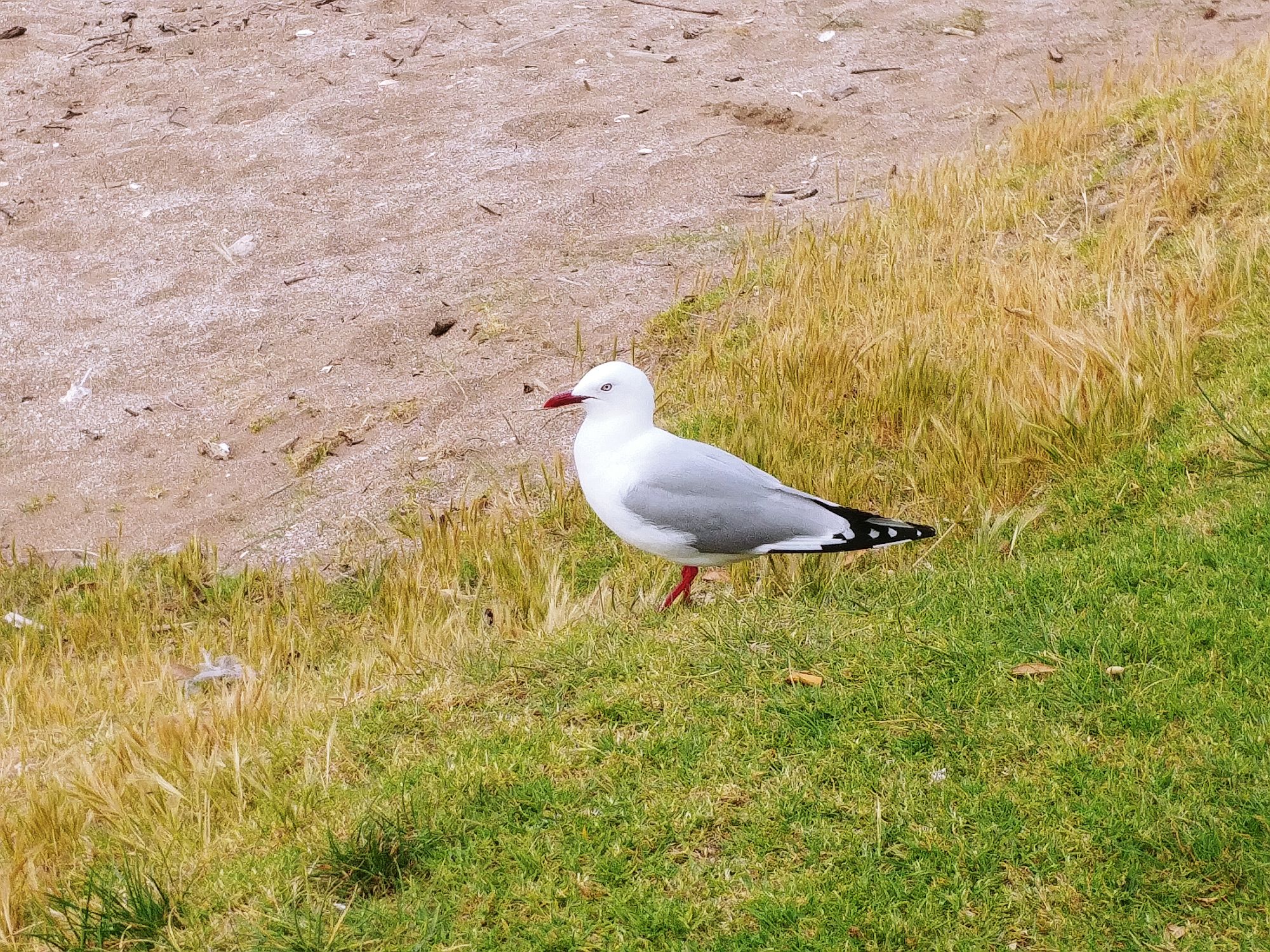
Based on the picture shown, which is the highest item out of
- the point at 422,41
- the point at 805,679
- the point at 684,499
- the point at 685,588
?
the point at 422,41

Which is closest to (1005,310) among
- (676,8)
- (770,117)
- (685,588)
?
(685,588)

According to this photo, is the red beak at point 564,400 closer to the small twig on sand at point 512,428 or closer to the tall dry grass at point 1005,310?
the tall dry grass at point 1005,310

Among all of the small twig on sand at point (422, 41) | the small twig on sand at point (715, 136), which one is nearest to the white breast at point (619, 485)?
the small twig on sand at point (715, 136)

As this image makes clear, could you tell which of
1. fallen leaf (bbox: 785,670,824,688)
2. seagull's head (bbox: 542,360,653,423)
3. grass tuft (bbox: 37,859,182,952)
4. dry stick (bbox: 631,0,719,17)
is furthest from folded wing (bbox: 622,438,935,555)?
dry stick (bbox: 631,0,719,17)

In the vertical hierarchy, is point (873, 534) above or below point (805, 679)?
above

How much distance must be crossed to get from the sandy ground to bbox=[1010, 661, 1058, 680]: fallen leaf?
9.47ft

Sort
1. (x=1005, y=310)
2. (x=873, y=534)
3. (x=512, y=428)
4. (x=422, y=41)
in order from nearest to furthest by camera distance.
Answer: (x=873, y=534)
(x=1005, y=310)
(x=512, y=428)
(x=422, y=41)

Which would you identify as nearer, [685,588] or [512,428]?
[685,588]

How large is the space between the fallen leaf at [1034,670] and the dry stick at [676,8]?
7471 mm

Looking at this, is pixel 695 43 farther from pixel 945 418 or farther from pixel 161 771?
pixel 161 771

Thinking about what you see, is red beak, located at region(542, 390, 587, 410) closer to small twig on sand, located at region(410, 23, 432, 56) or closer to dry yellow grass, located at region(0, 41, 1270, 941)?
dry yellow grass, located at region(0, 41, 1270, 941)

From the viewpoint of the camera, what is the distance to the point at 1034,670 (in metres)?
3.44

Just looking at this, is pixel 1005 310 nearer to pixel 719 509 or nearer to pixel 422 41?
pixel 719 509

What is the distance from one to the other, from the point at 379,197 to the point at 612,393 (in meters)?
4.38
